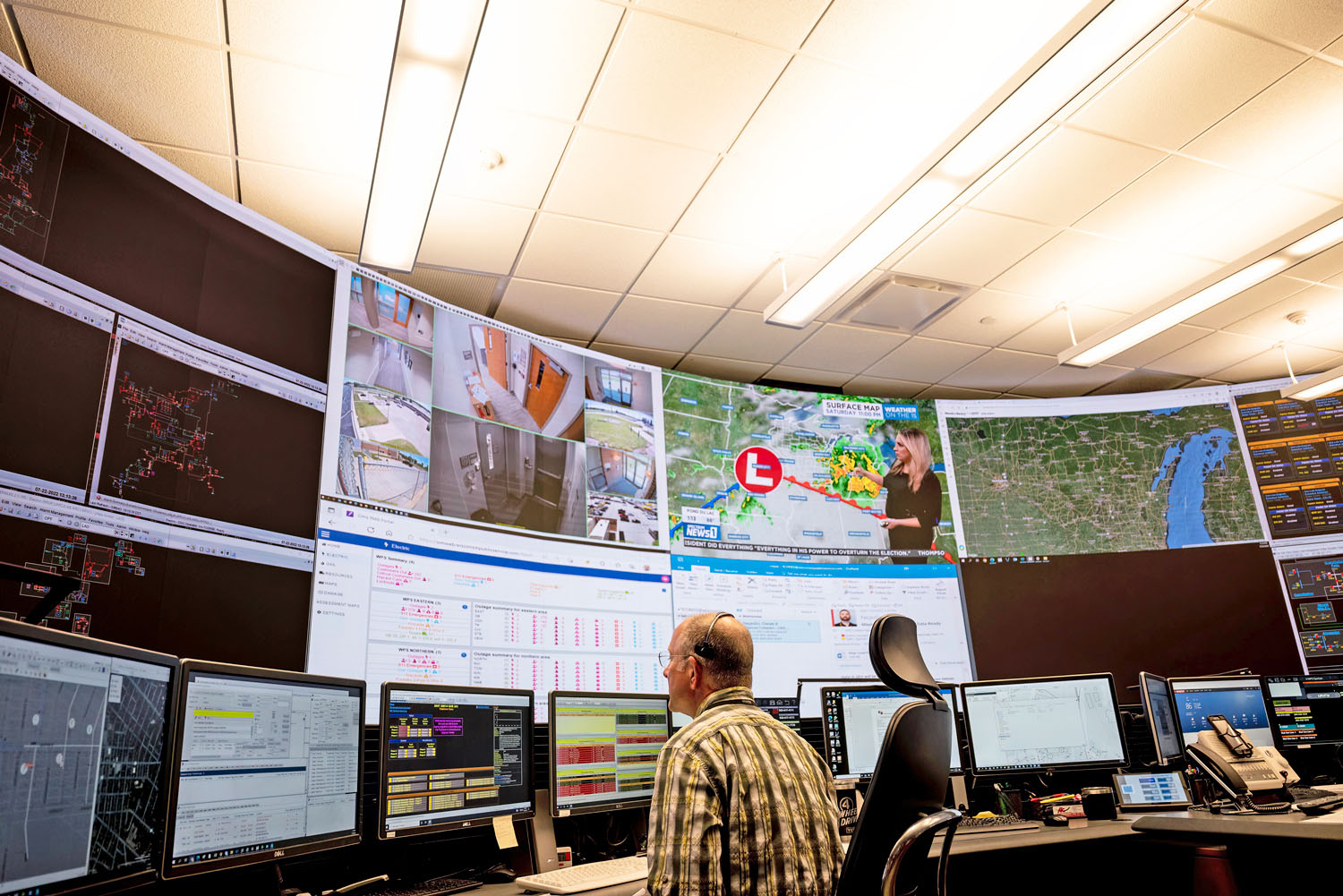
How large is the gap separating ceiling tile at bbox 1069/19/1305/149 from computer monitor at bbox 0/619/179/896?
335 cm

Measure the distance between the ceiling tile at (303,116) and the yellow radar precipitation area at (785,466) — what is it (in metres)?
2.04

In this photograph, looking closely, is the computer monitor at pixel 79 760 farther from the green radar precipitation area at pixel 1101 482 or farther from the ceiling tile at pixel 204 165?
the green radar precipitation area at pixel 1101 482

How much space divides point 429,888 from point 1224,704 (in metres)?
2.97

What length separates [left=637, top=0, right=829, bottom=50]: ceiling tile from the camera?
256 cm

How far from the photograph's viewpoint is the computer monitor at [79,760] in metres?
1.01

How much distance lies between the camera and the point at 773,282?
13.3ft

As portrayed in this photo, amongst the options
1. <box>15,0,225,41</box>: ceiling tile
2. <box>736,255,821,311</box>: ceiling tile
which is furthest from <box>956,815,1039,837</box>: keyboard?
<box>15,0,225,41</box>: ceiling tile

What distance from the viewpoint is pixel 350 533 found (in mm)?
3051

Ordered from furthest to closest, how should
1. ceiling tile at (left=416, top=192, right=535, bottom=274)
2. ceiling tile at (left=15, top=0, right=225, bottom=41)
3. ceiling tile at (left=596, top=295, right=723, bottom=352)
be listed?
ceiling tile at (left=596, top=295, right=723, bottom=352), ceiling tile at (left=416, top=192, right=535, bottom=274), ceiling tile at (left=15, top=0, right=225, bottom=41)

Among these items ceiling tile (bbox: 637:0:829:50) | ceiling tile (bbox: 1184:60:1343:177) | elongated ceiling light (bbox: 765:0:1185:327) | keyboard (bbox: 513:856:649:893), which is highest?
ceiling tile (bbox: 637:0:829:50)

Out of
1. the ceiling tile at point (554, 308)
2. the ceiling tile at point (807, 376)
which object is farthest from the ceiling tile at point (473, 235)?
the ceiling tile at point (807, 376)

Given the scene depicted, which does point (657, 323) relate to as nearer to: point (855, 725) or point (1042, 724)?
point (855, 725)

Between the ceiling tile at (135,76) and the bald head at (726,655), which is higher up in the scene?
the ceiling tile at (135,76)

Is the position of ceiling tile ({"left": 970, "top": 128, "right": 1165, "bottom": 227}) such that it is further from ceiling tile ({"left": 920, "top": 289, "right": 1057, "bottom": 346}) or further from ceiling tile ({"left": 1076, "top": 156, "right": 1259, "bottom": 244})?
ceiling tile ({"left": 920, "top": 289, "right": 1057, "bottom": 346})
